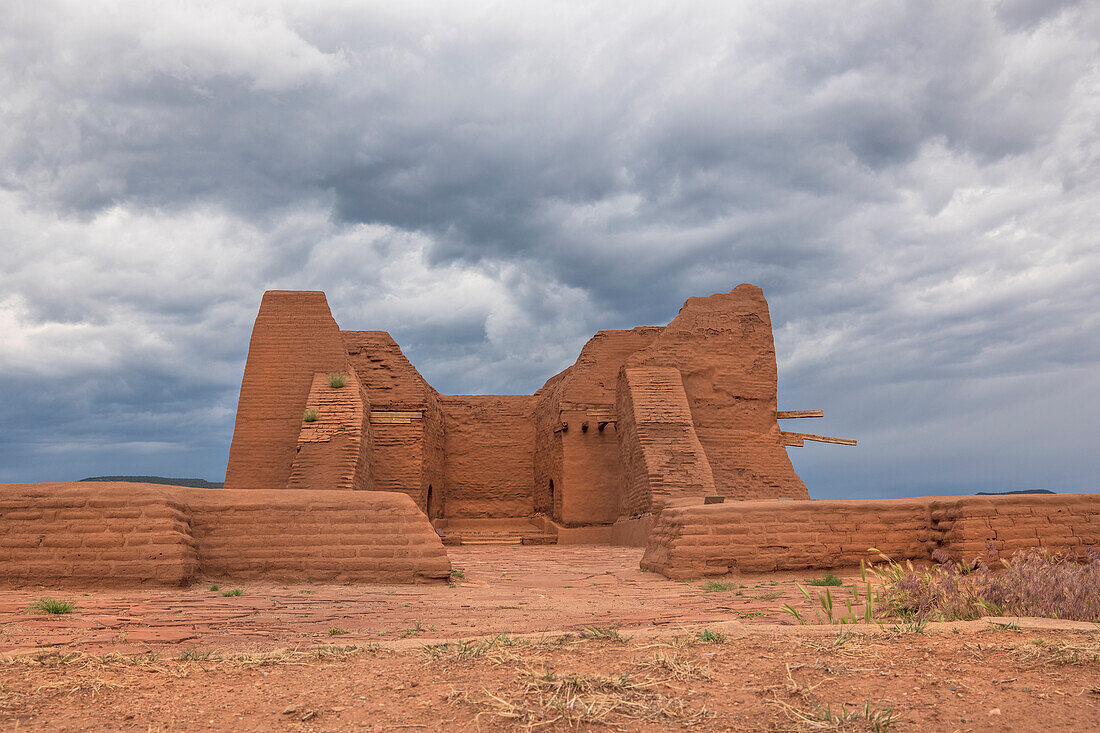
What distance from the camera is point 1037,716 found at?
2.64m

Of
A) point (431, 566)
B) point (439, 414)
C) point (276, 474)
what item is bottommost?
point (431, 566)

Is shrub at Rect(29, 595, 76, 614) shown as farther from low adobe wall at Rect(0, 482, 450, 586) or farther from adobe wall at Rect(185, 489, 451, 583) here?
adobe wall at Rect(185, 489, 451, 583)

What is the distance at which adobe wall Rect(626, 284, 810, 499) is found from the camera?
17031 mm

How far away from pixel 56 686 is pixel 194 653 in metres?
0.71

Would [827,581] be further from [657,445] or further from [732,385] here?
[732,385]

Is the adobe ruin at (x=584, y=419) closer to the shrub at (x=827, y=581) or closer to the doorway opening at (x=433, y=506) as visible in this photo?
the doorway opening at (x=433, y=506)

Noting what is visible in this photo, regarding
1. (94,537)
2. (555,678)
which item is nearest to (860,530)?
(555,678)

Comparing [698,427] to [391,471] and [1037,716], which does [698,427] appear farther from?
[1037,716]

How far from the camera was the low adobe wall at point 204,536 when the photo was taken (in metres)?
7.11

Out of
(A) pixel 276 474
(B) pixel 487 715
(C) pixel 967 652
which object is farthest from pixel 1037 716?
(A) pixel 276 474

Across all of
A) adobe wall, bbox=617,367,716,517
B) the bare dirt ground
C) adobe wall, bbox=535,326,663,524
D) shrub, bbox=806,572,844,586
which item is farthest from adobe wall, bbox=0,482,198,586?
adobe wall, bbox=535,326,663,524

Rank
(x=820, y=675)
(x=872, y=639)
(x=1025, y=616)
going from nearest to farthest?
Answer: 1. (x=820, y=675)
2. (x=872, y=639)
3. (x=1025, y=616)

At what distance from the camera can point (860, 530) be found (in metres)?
8.51

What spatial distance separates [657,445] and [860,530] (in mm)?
7067
